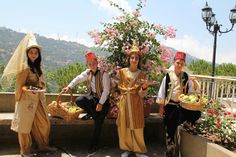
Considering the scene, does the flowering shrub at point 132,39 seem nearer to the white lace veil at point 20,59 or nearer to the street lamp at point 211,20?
the white lace veil at point 20,59

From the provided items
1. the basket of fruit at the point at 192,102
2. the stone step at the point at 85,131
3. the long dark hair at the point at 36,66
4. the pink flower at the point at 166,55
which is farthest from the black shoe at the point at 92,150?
the pink flower at the point at 166,55

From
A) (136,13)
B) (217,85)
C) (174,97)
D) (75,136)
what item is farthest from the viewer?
(217,85)

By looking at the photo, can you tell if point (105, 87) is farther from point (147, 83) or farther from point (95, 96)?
point (147, 83)

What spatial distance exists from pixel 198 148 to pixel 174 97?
810 millimetres

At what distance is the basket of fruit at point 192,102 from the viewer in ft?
15.4

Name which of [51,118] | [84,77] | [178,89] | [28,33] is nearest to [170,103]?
[178,89]

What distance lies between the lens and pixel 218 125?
496 centimetres

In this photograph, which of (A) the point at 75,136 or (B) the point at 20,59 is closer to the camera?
(B) the point at 20,59

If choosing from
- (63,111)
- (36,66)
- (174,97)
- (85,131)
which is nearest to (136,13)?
(174,97)

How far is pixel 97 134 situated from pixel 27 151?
1.13 meters

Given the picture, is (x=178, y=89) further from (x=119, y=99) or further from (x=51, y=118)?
(x=51, y=118)

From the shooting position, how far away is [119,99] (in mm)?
5418

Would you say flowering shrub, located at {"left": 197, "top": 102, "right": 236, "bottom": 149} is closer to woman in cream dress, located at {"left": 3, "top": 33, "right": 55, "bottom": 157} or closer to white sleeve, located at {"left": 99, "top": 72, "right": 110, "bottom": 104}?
white sleeve, located at {"left": 99, "top": 72, "right": 110, "bottom": 104}

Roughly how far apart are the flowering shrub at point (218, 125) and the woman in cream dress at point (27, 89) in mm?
2488
